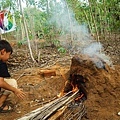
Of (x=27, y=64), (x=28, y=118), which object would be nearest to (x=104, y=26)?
(x=27, y=64)

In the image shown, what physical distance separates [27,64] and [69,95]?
14.5 ft

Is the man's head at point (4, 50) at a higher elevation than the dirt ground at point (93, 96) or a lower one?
higher

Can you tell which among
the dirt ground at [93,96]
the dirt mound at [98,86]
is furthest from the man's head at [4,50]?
the dirt mound at [98,86]

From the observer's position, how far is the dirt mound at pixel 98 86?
352 cm

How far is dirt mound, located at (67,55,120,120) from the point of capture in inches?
139

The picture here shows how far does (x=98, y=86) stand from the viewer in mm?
3801

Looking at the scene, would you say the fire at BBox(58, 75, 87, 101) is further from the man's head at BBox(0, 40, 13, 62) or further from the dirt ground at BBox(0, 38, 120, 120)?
the man's head at BBox(0, 40, 13, 62)

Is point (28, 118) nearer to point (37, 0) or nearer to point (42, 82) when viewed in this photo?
point (42, 82)

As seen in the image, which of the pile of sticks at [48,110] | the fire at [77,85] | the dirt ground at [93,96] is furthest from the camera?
the fire at [77,85]

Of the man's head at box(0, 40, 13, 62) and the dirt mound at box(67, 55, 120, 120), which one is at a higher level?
the man's head at box(0, 40, 13, 62)

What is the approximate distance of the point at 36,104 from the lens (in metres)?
4.09

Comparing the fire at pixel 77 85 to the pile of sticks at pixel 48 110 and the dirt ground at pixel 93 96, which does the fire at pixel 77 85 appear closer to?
the dirt ground at pixel 93 96

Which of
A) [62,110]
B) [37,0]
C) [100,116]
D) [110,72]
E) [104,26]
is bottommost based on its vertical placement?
Answer: [100,116]

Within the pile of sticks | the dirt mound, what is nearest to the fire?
the dirt mound
